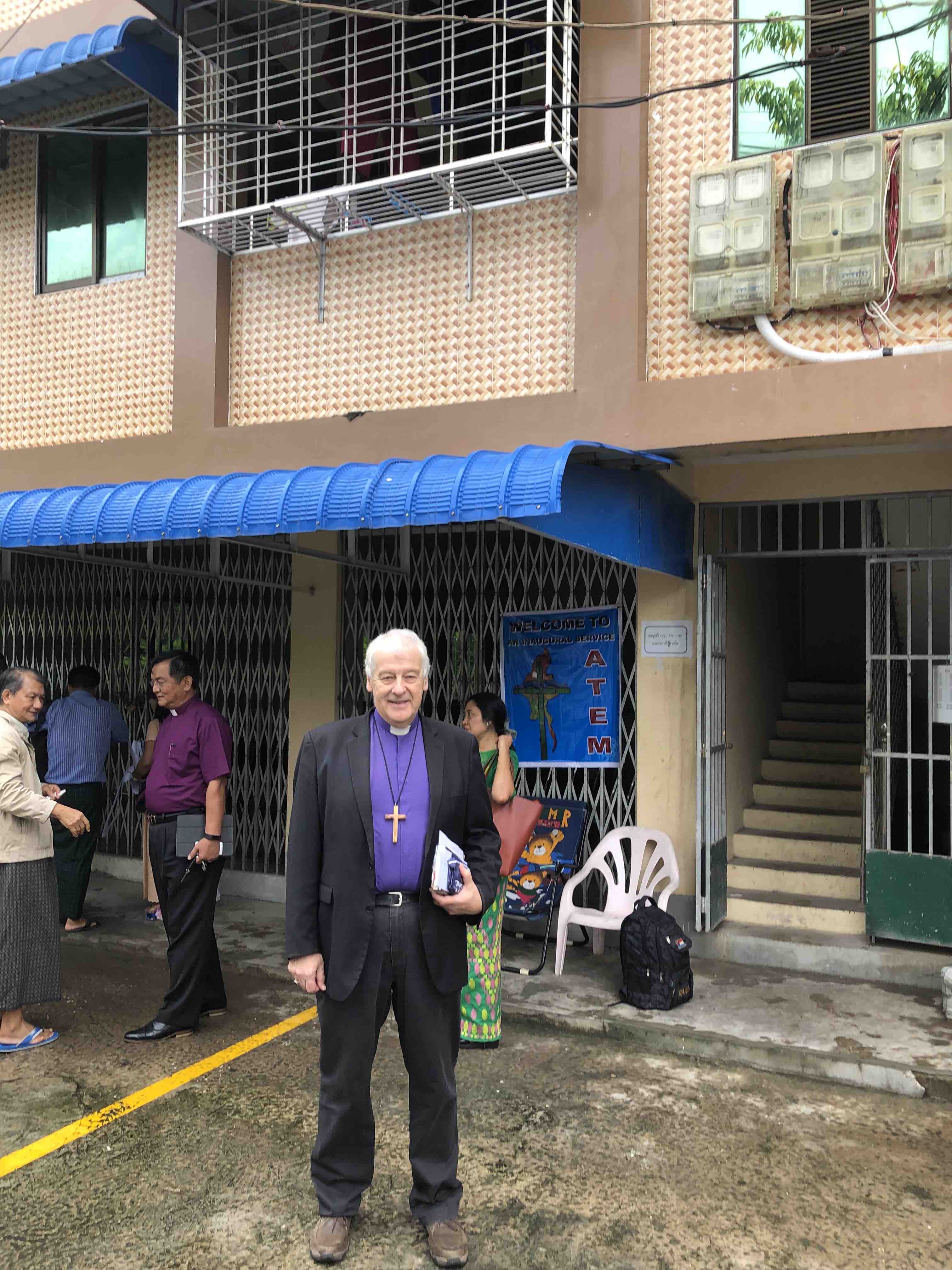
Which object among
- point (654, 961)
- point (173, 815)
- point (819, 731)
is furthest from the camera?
point (819, 731)

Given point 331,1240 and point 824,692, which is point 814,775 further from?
point 331,1240

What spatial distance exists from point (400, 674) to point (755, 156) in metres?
4.04

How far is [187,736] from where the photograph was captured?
16.0 feet

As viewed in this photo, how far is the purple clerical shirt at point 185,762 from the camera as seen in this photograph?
15.9 feet

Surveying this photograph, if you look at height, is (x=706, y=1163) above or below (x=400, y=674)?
below

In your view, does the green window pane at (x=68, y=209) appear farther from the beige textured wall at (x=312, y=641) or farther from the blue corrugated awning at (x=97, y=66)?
the beige textured wall at (x=312, y=641)

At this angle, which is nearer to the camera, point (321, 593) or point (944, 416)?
point (944, 416)

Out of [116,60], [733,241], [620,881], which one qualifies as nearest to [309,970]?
[620,881]

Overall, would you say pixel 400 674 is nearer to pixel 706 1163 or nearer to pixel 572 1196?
pixel 572 1196

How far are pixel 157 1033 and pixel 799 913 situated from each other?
384 cm

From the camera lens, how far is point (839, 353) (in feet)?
16.9

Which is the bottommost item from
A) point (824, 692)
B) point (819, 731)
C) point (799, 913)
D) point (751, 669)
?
point (799, 913)

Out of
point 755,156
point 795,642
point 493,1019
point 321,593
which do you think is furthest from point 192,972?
point 795,642

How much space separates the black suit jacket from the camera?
296cm
